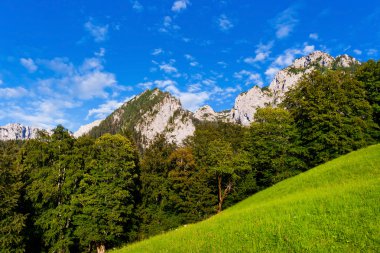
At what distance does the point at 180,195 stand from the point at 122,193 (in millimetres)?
13330

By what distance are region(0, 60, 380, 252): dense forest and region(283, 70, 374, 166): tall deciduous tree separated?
0.15 meters

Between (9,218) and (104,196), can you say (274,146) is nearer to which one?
(104,196)

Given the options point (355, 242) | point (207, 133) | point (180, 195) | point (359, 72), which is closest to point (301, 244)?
point (355, 242)

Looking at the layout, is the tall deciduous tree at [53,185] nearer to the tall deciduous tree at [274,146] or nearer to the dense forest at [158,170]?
the dense forest at [158,170]

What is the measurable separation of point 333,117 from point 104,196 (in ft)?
118

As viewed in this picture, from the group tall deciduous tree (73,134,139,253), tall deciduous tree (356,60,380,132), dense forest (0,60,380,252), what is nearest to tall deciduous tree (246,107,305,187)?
dense forest (0,60,380,252)

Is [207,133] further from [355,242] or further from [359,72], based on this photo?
[355,242]

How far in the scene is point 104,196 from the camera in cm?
4278

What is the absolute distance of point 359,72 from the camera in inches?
1919

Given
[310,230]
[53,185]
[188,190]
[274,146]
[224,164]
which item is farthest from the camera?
[188,190]

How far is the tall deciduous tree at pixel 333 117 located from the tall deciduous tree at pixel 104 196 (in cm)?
2971

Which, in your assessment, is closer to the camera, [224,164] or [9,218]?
[9,218]

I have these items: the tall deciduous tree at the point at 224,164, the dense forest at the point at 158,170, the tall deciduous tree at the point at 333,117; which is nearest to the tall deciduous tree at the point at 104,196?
the dense forest at the point at 158,170

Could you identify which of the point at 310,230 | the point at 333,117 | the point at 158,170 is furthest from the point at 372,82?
the point at 310,230
